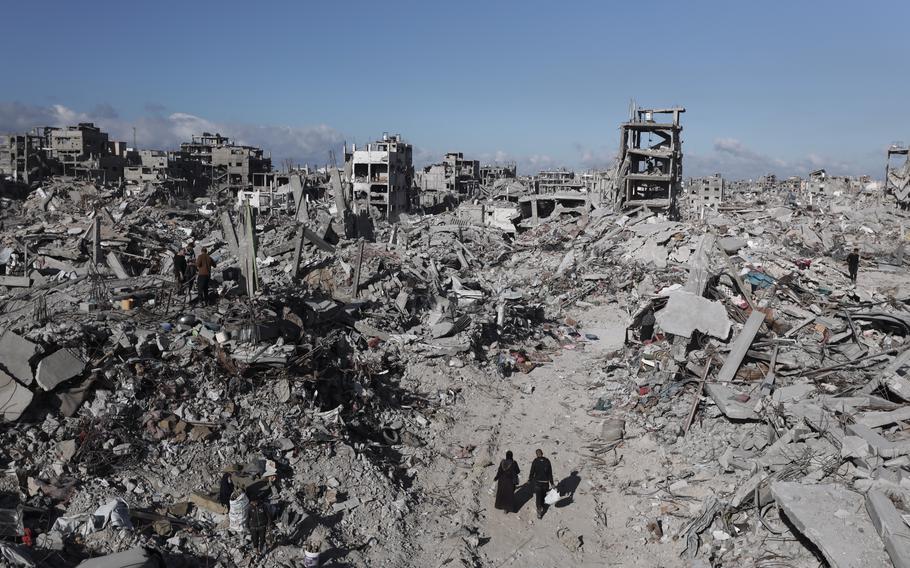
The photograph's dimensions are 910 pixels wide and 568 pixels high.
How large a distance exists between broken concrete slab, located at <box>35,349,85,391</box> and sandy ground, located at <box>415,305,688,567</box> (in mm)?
4976

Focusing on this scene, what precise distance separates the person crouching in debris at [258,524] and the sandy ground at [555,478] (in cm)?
191

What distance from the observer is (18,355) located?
8.14 m

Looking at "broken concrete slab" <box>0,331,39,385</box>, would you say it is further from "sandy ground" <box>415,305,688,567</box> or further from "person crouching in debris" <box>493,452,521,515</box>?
"person crouching in debris" <box>493,452,521,515</box>

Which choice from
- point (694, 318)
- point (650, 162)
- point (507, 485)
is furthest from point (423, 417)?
point (650, 162)

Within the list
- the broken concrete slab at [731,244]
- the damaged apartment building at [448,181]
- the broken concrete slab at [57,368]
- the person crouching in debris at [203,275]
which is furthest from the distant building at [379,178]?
the broken concrete slab at [57,368]

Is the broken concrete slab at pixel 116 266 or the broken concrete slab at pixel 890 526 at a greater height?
the broken concrete slab at pixel 116 266

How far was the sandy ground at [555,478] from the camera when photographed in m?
7.85

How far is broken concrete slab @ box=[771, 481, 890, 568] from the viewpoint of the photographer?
6012 millimetres

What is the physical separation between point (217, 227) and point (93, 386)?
1855 cm

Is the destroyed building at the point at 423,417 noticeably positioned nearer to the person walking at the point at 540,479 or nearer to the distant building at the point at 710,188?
the person walking at the point at 540,479

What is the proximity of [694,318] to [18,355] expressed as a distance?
10745 mm

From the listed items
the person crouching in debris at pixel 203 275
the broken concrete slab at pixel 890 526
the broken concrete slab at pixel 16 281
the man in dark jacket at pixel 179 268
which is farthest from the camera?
the broken concrete slab at pixel 16 281

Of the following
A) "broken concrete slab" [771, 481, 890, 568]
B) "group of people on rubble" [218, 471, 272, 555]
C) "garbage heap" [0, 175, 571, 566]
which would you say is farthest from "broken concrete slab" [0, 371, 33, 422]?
"broken concrete slab" [771, 481, 890, 568]

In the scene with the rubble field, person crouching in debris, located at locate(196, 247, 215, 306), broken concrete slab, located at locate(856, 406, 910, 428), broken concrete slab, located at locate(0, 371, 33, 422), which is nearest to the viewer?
the rubble field
